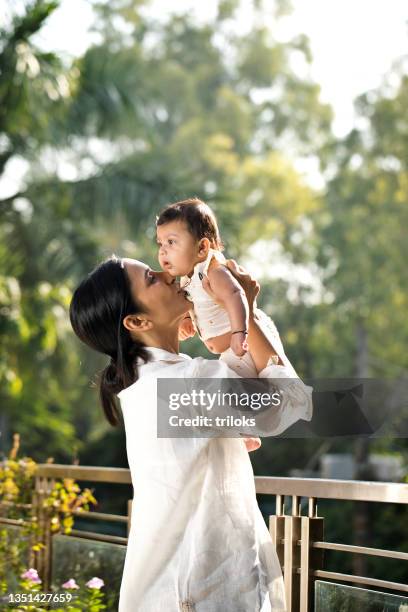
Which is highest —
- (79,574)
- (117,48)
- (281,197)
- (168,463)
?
(117,48)

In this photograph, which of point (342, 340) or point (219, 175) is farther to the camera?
point (219, 175)

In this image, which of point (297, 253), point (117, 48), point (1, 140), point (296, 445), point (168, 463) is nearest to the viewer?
point (168, 463)

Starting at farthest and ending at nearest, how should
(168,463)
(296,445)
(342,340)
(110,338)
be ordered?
(342,340)
(296,445)
(110,338)
(168,463)

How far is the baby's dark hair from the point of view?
3016 mm

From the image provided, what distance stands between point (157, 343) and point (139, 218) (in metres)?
12.7

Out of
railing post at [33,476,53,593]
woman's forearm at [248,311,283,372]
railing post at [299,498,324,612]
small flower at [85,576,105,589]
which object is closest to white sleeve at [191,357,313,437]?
woman's forearm at [248,311,283,372]

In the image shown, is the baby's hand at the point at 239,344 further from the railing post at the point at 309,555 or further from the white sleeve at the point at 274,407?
the railing post at the point at 309,555

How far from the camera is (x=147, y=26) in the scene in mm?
32156

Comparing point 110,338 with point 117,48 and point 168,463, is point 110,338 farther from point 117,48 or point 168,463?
point 117,48

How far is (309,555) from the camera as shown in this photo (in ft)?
11.2

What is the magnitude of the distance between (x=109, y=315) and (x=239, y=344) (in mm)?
365

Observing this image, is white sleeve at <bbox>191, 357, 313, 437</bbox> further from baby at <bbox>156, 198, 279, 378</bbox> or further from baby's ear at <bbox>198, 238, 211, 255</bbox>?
baby's ear at <bbox>198, 238, 211, 255</bbox>

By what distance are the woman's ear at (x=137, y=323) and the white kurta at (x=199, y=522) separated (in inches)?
6.7

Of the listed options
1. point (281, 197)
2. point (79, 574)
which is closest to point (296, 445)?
point (281, 197)
